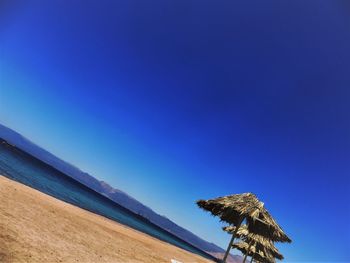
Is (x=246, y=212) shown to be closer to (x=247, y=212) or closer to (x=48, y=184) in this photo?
(x=247, y=212)

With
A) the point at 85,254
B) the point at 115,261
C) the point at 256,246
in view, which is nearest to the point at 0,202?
the point at 85,254

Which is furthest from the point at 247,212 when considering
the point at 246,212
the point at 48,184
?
the point at 48,184

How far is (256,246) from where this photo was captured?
23.4m

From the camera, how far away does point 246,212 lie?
1308cm

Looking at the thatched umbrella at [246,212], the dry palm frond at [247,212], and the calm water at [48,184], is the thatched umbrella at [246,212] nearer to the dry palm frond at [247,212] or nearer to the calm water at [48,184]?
the dry palm frond at [247,212]

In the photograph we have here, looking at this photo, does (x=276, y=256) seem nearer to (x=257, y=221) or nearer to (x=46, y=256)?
(x=257, y=221)

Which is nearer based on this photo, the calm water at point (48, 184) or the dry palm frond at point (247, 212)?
the dry palm frond at point (247, 212)

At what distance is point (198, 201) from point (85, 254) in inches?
288

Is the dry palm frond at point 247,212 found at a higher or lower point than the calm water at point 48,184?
higher

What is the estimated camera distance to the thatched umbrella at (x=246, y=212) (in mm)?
13383

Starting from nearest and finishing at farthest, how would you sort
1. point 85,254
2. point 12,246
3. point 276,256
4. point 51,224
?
point 12,246 < point 85,254 < point 51,224 < point 276,256

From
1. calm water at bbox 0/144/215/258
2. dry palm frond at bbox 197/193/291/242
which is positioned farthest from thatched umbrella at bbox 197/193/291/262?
calm water at bbox 0/144/215/258

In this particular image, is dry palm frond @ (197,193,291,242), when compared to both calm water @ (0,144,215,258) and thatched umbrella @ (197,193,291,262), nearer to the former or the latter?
thatched umbrella @ (197,193,291,262)

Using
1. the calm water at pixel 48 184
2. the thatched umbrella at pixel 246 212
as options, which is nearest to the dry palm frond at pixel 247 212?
the thatched umbrella at pixel 246 212
